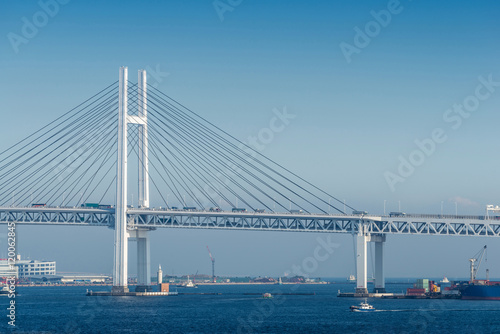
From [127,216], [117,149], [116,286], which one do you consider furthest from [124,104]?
[116,286]

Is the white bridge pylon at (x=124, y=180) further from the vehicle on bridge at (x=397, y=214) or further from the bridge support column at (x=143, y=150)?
the vehicle on bridge at (x=397, y=214)

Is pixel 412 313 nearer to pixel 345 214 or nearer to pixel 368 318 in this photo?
pixel 368 318

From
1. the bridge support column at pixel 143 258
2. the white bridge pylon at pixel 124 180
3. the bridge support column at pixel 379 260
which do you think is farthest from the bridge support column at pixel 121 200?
the bridge support column at pixel 379 260

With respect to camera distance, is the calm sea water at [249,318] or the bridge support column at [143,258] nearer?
the calm sea water at [249,318]

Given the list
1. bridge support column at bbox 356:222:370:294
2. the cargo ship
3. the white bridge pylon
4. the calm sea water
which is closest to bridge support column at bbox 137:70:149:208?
the white bridge pylon

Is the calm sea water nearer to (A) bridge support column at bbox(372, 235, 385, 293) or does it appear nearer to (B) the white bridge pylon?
(B) the white bridge pylon

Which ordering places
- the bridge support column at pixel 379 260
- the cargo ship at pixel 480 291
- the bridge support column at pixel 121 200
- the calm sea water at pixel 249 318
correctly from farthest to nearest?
the cargo ship at pixel 480 291, the bridge support column at pixel 379 260, the bridge support column at pixel 121 200, the calm sea water at pixel 249 318

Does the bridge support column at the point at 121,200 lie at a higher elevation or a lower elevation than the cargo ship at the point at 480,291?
higher

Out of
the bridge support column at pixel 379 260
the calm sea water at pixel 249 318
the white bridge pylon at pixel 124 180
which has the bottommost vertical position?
the calm sea water at pixel 249 318
